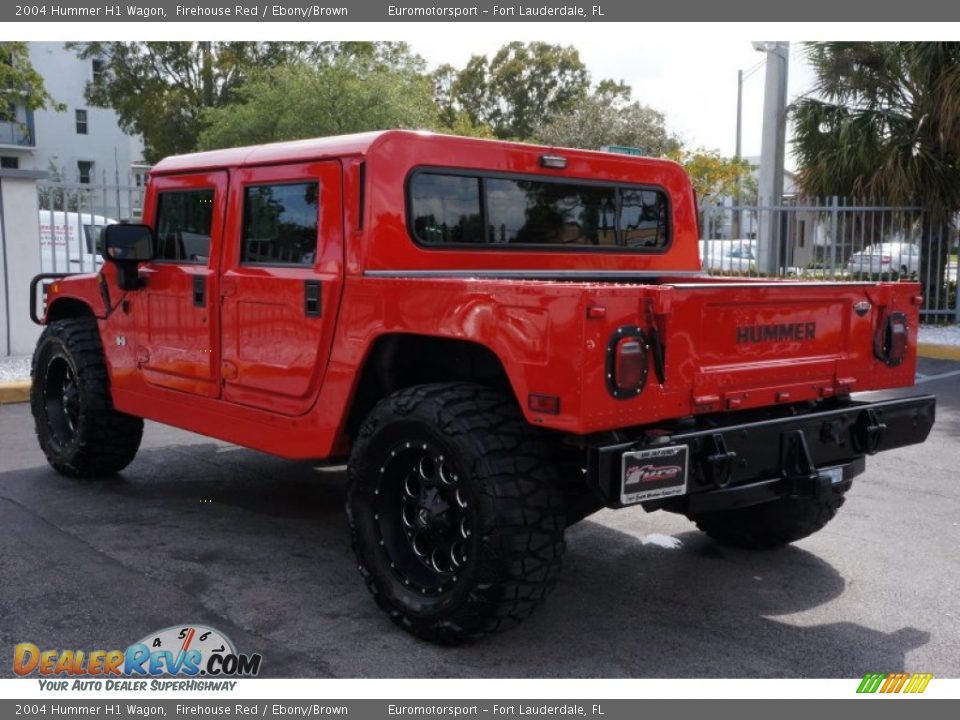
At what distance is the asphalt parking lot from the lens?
3.60 m

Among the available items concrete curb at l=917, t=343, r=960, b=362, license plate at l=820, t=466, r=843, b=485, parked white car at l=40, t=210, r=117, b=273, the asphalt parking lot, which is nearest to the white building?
parked white car at l=40, t=210, r=117, b=273

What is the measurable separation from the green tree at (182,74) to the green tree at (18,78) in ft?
57.0

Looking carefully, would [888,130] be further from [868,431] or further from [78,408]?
[78,408]

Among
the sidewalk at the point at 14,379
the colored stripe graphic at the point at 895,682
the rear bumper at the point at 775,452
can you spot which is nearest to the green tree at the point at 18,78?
the sidewalk at the point at 14,379

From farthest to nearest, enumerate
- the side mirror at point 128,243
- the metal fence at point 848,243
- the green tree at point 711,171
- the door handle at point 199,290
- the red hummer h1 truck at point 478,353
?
the green tree at point 711,171 → the metal fence at point 848,243 → the side mirror at point 128,243 → the door handle at point 199,290 → the red hummer h1 truck at point 478,353

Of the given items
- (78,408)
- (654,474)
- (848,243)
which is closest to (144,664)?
(654,474)

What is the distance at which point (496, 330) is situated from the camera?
342 cm

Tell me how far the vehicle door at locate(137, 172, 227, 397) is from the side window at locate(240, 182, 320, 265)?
9.1 inches

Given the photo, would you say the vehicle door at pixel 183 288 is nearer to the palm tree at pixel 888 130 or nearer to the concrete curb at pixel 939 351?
the concrete curb at pixel 939 351

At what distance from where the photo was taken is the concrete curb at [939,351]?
38.5ft

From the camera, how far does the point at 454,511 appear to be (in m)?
3.66

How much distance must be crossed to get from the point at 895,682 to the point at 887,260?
1212 cm

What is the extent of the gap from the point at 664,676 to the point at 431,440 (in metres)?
1.15

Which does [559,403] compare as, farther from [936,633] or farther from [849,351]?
[936,633]
